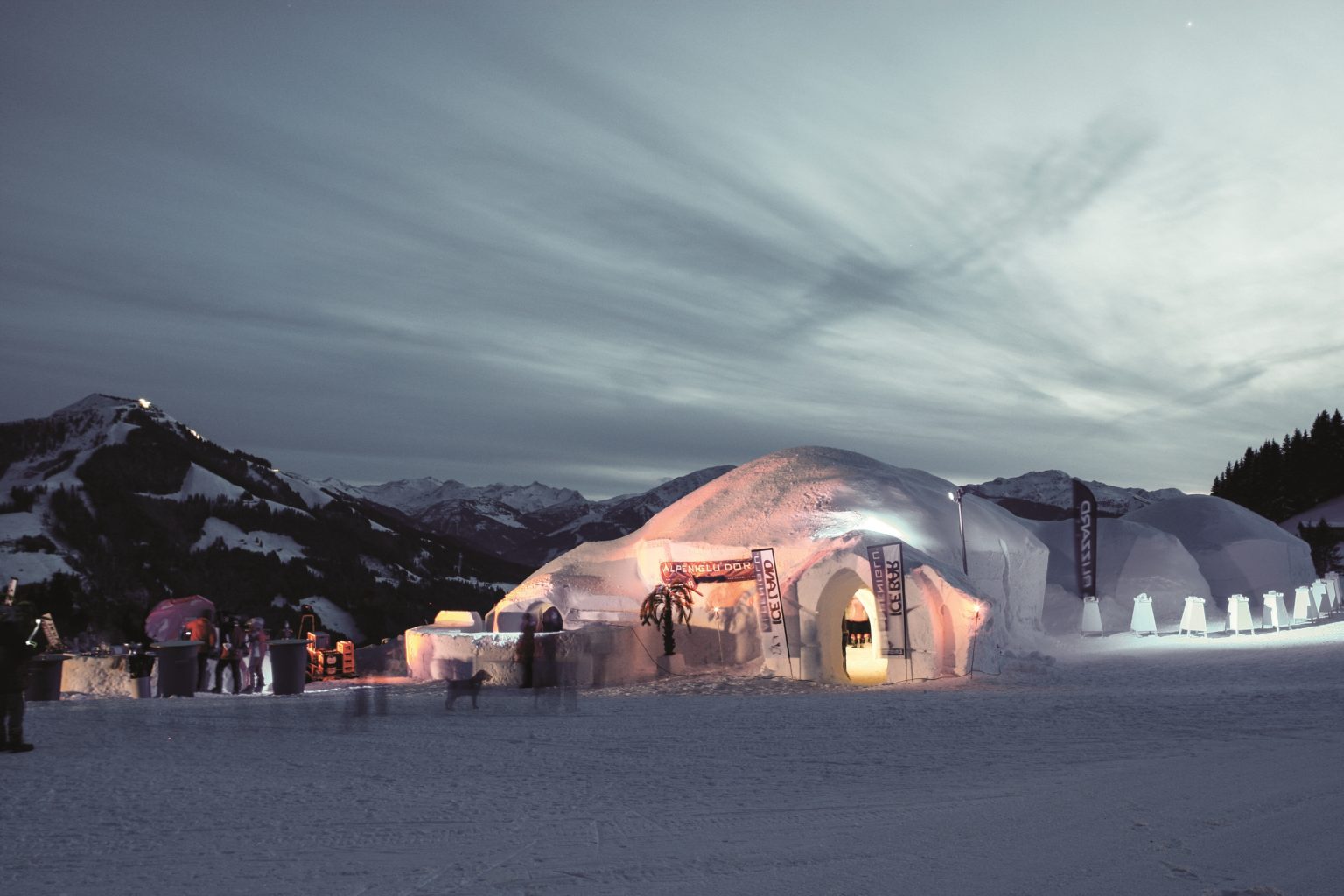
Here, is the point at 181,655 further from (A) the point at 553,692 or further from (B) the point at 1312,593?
(B) the point at 1312,593

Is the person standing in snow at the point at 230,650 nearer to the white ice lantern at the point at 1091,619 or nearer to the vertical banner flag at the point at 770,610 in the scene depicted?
the vertical banner flag at the point at 770,610

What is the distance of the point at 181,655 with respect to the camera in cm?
1809

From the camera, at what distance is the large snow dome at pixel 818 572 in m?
22.8

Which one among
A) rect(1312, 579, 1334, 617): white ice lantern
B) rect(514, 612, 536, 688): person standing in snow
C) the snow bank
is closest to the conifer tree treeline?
the snow bank

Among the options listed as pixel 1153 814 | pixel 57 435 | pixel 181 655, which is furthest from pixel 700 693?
pixel 57 435

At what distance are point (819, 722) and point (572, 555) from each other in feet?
67.2

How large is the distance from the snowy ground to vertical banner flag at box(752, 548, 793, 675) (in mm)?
8665

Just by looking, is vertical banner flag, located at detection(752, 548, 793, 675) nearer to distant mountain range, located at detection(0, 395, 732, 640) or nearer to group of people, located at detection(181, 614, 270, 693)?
group of people, located at detection(181, 614, 270, 693)

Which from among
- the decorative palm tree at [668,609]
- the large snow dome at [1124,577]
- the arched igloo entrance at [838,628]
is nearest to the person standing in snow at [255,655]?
the decorative palm tree at [668,609]

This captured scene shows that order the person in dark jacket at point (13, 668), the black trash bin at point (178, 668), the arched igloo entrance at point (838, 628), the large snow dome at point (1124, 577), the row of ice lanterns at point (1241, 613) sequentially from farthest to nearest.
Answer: the large snow dome at point (1124, 577) < the row of ice lanterns at point (1241, 613) < the arched igloo entrance at point (838, 628) < the black trash bin at point (178, 668) < the person in dark jacket at point (13, 668)

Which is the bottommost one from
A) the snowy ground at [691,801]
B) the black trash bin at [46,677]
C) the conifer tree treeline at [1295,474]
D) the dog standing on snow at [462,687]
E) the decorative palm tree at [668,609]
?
the snowy ground at [691,801]

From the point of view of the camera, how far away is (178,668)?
59.7 ft

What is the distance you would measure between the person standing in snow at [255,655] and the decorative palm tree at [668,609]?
953 cm

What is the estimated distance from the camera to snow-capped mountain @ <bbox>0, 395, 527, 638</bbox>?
236 feet
